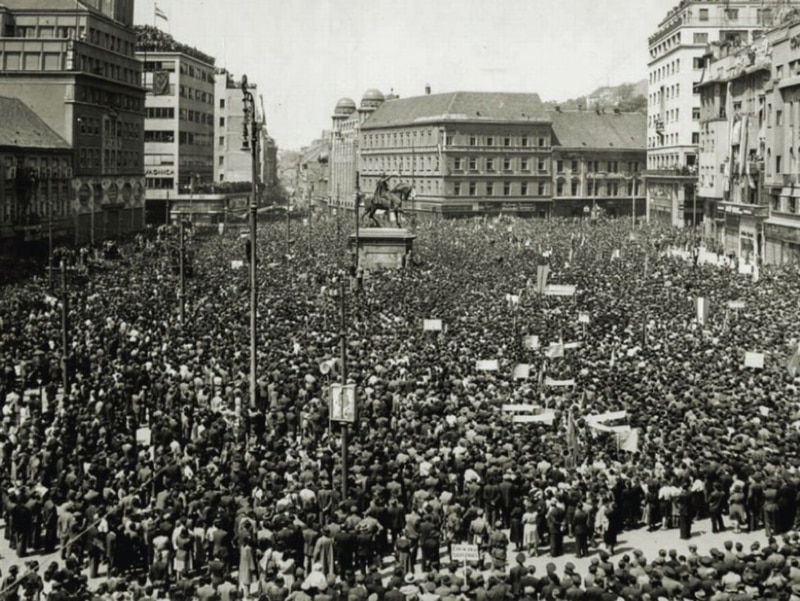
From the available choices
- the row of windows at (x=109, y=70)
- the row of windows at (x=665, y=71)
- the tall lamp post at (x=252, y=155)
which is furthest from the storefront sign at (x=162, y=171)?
the tall lamp post at (x=252, y=155)

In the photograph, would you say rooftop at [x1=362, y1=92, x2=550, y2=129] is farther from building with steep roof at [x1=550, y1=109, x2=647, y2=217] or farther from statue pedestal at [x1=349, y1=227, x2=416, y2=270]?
statue pedestal at [x1=349, y1=227, x2=416, y2=270]

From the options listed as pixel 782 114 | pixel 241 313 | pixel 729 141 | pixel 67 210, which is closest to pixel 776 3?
pixel 729 141

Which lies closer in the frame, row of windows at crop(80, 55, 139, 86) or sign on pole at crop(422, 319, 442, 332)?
sign on pole at crop(422, 319, 442, 332)

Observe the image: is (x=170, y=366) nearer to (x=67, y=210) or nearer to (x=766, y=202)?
(x=67, y=210)

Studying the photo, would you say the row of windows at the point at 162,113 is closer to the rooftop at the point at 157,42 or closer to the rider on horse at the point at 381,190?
the rooftop at the point at 157,42

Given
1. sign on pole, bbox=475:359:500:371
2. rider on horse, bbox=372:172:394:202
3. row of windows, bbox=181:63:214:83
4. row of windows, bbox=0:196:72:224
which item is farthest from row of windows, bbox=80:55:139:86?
sign on pole, bbox=475:359:500:371

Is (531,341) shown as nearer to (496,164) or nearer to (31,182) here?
(31,182)
